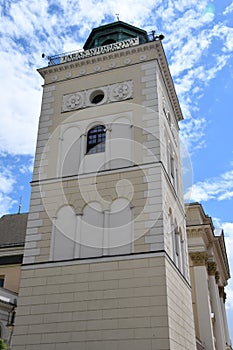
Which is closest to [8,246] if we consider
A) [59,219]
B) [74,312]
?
Answer: [59,219]

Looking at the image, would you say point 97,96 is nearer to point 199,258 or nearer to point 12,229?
point 12,229

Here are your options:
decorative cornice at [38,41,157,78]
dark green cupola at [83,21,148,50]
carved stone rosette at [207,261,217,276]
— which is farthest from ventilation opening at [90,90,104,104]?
carved stone rosette at [207,261,217,276]

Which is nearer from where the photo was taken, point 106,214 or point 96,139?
point 106,214

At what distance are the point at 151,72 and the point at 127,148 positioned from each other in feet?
13.6

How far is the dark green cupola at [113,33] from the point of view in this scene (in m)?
24.0

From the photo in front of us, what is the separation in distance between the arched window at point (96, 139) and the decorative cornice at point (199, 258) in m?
17.2

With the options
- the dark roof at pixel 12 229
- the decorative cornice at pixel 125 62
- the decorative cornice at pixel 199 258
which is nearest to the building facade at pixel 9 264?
the dark roof at pixel 12 229

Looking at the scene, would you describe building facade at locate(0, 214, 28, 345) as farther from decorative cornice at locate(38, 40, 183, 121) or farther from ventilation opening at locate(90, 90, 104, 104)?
decorative cornice at locate(38, 40, 183, 121)

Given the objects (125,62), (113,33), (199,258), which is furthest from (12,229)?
(125,62)

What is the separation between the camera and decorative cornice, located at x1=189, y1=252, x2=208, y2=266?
33.3m

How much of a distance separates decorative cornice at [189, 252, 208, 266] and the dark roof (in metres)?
13.3

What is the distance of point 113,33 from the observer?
24141mm

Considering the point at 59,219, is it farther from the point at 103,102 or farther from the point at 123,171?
the point at 103,102

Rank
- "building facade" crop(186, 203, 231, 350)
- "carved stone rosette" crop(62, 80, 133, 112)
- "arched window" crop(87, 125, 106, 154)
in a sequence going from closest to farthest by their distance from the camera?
"arched window" crop(87, 125, 106, 154)
"carved stone rosette" crop(62, 80, 133, 112)
"building facade" crop(186, 203, 231, 350)
